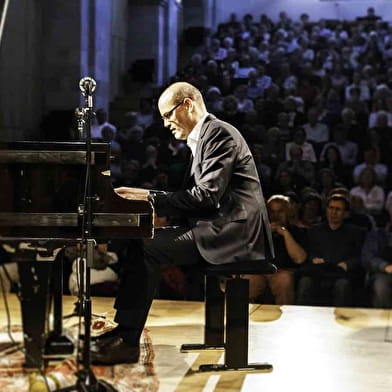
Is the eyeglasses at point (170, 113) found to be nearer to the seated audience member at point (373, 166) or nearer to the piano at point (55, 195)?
the piano at point (55, 195)

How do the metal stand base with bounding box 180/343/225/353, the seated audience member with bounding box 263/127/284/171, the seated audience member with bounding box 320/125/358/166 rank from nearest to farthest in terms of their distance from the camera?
1. the metal stand base with bounding box 180/343/225/353
2. the seated audience member with bounding box 263/127/284/171
3. the seated audience member with bounding box 320/125/358/166

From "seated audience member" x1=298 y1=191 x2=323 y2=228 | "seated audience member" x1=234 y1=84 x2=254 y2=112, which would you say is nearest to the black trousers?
"seated audience member" x1=234 y1=84 x2=254 y2=112

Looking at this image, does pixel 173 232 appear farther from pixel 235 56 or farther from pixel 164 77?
pixel 235 56

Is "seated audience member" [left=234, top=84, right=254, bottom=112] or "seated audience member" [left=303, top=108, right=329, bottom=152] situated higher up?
"seated audience member" [left=234, top=84, right=254, bottom=112]

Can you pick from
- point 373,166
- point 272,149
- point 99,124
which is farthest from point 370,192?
point 99,124

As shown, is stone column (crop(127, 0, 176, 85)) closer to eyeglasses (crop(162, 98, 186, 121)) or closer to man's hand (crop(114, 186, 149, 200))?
eyeglasses (crop(162, 98, 186, 121))

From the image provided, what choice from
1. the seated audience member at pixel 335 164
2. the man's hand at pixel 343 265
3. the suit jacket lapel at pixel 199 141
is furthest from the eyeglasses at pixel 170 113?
the man's hand at pixel 343 265

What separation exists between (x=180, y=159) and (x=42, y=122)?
66 centimetres

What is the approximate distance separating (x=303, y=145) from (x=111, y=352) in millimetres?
1809

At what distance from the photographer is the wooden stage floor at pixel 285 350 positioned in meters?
3.78

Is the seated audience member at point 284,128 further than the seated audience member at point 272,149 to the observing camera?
Yes

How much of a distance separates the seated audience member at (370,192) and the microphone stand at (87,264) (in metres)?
2.56

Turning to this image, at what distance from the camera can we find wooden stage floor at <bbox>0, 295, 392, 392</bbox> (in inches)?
149

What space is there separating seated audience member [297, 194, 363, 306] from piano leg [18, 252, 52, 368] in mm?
1984
